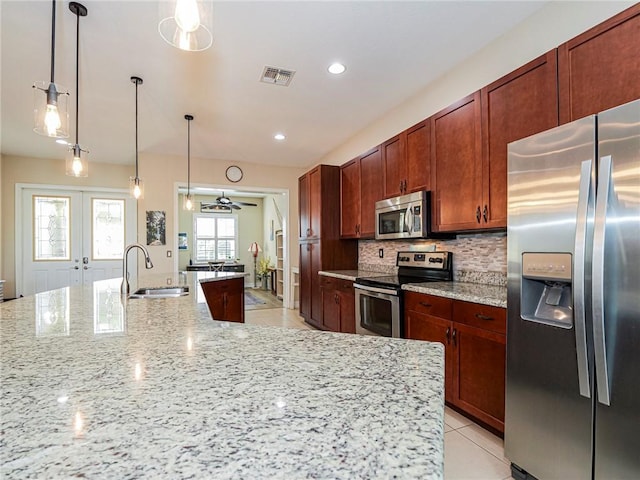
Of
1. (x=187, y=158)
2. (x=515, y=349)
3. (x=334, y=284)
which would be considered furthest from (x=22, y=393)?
(x=187, y=158)

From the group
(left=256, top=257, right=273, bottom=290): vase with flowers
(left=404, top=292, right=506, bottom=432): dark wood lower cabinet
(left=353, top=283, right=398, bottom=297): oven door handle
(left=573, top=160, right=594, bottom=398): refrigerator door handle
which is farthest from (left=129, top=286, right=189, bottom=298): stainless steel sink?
(left=256, top=257, right=273, bottom=290): vase with flowers

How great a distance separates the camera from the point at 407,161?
3.12 metres

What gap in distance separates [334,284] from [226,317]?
1.33 m

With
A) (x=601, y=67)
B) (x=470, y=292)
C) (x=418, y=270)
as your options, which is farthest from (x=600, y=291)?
(x=418, y=270)

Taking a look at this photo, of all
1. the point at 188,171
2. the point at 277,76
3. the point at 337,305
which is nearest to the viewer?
the point at 277,76

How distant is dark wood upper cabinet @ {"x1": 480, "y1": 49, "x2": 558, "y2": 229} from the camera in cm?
188

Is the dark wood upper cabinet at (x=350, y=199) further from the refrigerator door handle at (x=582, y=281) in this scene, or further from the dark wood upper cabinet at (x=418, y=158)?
the refrigerator door handle at (x=582, y=281)

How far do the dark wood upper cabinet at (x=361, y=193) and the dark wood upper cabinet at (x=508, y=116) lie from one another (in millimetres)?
1390

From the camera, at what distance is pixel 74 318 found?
1.38 meters

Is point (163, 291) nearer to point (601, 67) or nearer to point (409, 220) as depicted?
point (409, 220)

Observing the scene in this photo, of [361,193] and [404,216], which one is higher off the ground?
[361,193]

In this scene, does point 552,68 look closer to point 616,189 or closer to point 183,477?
point 616,189

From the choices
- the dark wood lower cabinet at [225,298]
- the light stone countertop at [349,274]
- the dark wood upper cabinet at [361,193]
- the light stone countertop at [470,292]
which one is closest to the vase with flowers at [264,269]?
the light stone countertop at [349,274]

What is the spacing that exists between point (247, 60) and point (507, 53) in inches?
81.0
